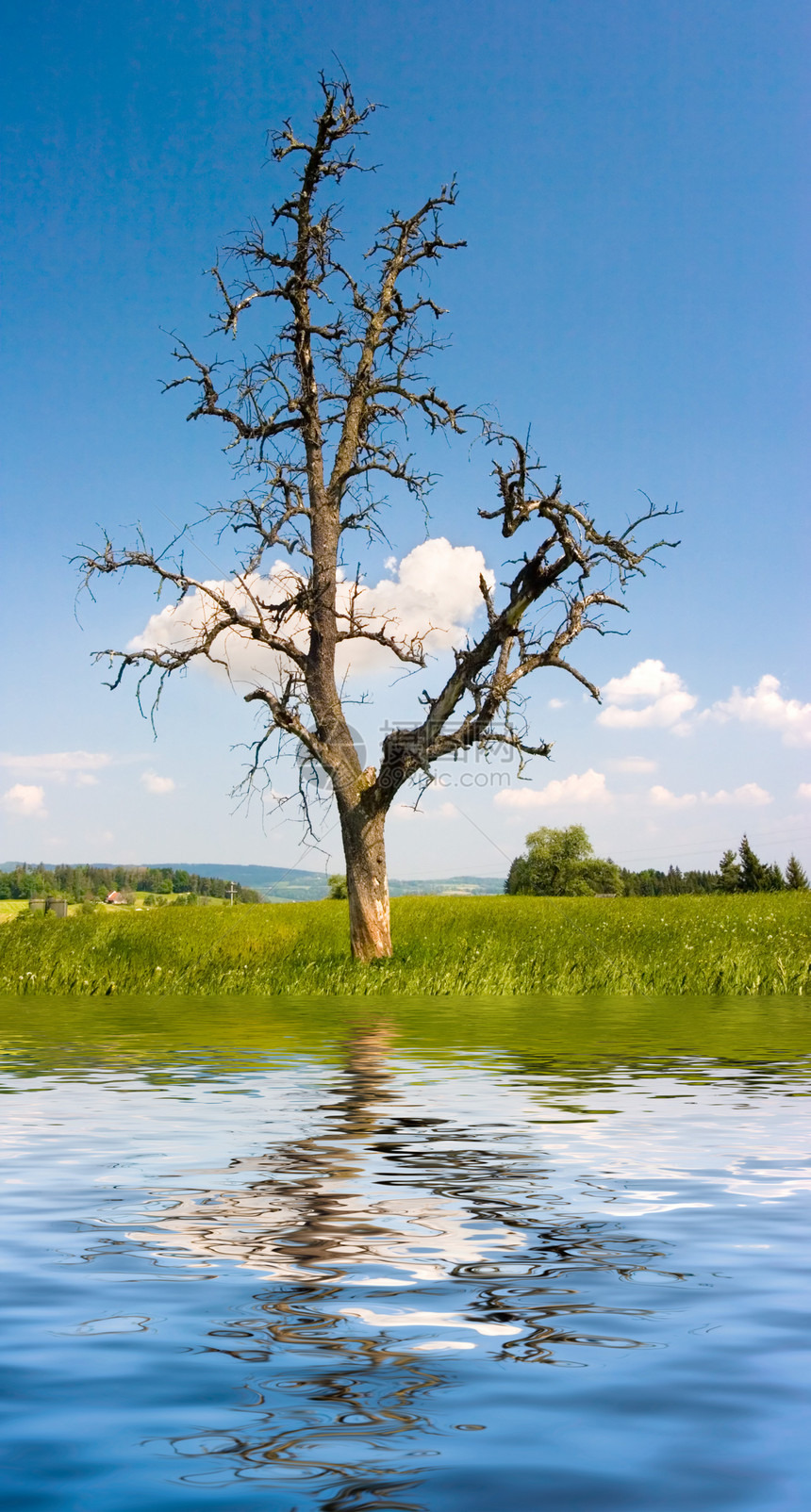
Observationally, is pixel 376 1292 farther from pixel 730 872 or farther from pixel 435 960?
pixel 730 872

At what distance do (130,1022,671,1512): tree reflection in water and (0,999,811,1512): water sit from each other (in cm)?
1

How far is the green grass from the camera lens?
19.0m

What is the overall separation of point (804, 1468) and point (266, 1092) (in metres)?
6.12

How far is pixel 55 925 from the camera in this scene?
2580 centimetres

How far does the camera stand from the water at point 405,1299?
2768 millimetres

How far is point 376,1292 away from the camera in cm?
397

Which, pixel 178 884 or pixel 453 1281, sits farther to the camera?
pixel 178 884

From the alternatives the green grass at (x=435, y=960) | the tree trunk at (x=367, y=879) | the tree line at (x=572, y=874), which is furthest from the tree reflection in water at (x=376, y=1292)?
the tree line at (x=572, y=874)

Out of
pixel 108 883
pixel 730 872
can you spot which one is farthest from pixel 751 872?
pixel 108 883

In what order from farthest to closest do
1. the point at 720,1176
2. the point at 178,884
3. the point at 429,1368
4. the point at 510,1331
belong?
the point at 178,884 < the point at 720,1176 < the point at 510,1331 < the point at 429,1368

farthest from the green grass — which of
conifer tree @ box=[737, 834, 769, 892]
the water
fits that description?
conifer tree @ box=[737, 834, 769, 892]

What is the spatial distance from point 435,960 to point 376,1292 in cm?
1677

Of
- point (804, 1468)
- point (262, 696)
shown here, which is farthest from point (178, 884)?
point (804, 1468)

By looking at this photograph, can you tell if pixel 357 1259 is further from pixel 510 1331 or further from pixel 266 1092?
pixel 266 1092
